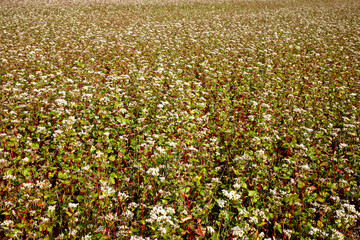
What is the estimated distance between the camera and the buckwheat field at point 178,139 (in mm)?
3221

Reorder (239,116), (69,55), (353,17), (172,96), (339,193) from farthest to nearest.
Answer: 1. (353,17)
2. (69,55)
3. (172,96)
4. (239,116)
5. (339,193)

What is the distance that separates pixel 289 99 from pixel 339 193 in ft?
11.9

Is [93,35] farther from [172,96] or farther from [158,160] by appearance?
[158,160]

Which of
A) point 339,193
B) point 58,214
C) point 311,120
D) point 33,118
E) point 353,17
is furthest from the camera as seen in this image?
point 353,17

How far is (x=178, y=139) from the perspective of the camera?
185 inches

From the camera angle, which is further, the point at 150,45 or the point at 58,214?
the point at 150,45

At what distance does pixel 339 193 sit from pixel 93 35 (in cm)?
1356

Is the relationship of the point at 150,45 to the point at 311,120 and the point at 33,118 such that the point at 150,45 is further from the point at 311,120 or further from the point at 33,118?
the point at 311,120

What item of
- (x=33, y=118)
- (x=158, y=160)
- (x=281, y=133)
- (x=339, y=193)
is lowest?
(x=339, y=193)

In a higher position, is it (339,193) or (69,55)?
(69,55)

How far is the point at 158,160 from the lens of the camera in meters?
4.18

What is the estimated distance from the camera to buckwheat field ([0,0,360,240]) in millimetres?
3221

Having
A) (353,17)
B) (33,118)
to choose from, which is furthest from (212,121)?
(353,17)

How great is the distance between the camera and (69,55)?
32.0ft
